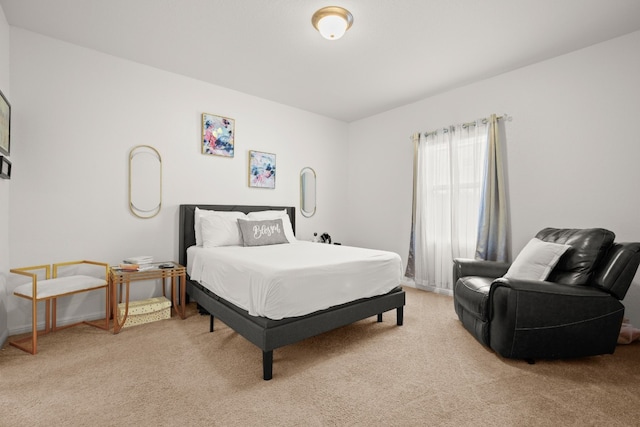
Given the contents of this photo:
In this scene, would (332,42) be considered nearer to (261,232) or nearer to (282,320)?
(261,232)

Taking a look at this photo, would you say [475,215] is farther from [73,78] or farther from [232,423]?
[73,78]

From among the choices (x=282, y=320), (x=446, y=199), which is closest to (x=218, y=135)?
(x=282, y=320)

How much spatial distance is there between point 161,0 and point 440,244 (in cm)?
396

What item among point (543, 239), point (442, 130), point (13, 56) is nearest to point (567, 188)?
point (543, 239)

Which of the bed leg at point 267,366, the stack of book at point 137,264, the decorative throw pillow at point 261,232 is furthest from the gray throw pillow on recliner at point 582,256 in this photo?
the stack of book at point 137,264

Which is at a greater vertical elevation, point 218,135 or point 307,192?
point 218,135

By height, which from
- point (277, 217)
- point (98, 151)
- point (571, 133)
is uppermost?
point (571, 133)

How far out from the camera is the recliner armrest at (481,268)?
3002 millimetres

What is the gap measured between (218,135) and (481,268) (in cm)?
342

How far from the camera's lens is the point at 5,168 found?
2.42 metres

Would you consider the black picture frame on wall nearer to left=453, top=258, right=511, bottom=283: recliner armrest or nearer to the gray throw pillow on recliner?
left=453, top=258, right=511, bottom=283: recliner armrest

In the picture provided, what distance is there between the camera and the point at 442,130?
415 cm

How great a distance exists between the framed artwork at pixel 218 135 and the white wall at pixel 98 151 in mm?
85

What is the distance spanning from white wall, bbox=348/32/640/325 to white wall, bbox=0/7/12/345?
451 cm
